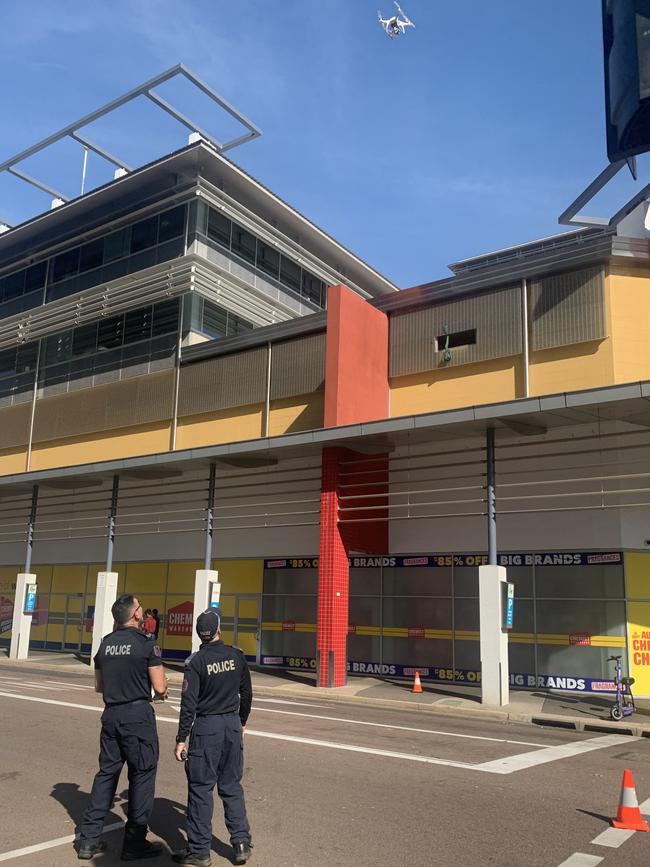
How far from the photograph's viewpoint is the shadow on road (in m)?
5.77

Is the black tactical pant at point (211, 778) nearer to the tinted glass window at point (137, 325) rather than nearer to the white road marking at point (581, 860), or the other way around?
the white road marking at point (581, 860)

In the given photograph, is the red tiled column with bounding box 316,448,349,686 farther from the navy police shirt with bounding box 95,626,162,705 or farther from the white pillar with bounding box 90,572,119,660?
the navy police shirt with bounding box 95,626,162,705

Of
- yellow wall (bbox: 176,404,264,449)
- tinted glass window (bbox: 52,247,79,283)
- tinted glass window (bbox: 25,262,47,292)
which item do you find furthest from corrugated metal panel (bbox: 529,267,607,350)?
tinted glass window (bbox: 25,262,47,292)

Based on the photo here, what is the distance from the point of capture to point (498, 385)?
19578 mm

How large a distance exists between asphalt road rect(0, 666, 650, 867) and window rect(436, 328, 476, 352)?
34.0 feet

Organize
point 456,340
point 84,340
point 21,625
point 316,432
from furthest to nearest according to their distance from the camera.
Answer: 1. point 84,340
2. point 21,625
3. point 456,340
4. point 316,432

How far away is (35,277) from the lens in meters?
33.3

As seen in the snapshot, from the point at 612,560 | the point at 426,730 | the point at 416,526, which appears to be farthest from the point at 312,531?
the point at 426,730

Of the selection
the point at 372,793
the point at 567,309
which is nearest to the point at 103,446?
the point at 567,309

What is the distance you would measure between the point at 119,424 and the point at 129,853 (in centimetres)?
2281

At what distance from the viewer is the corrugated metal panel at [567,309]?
18.0 meters

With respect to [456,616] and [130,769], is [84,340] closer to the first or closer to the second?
[456,616]

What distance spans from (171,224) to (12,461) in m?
11.8

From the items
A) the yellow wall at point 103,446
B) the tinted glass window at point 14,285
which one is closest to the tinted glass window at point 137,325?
the yellow wall at point 103,446
